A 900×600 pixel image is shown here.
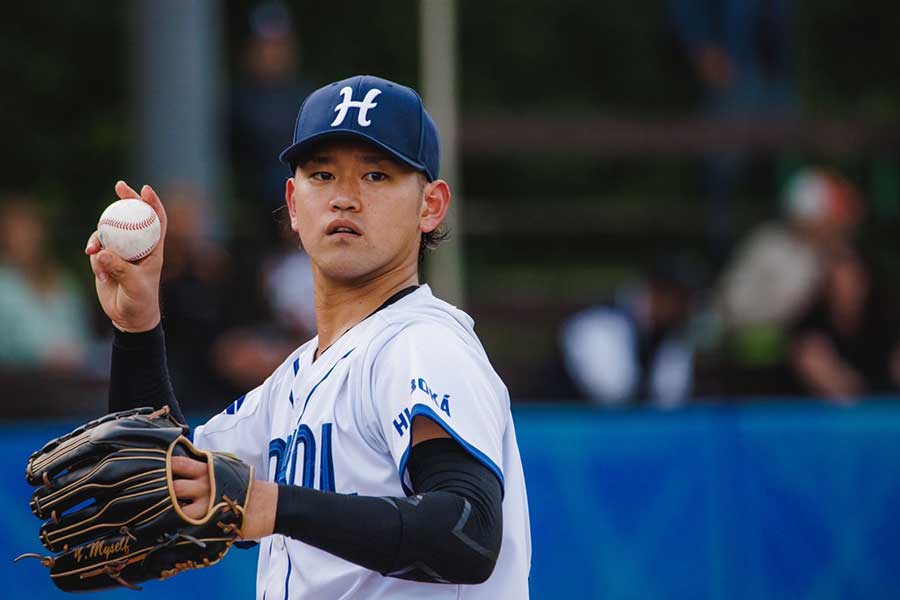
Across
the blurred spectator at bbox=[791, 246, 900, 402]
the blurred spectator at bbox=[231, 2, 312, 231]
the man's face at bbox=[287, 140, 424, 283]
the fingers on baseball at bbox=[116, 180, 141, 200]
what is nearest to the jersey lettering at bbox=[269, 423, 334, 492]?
the man's face at bbox=[287, 140, 424, 283]

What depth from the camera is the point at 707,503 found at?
716cm

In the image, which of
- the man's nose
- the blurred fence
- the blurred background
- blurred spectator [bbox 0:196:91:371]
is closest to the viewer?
the man's nose

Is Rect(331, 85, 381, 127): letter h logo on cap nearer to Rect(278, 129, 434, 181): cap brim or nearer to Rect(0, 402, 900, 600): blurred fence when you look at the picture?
Rect(278, 129, 434, 181): cap brim

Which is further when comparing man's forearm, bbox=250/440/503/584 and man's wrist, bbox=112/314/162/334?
man's wrist, bbox=112/314/162/334

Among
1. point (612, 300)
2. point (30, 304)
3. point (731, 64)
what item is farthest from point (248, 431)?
point (731, 64)

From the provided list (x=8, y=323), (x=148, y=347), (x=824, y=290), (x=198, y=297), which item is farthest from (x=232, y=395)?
(x=148, y=347)

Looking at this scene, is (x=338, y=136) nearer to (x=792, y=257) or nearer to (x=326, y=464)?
(x=326, y=464)

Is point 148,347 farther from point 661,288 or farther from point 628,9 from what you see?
point 628,9

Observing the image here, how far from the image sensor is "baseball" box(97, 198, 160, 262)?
3.39 metres

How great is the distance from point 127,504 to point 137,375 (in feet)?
2.84

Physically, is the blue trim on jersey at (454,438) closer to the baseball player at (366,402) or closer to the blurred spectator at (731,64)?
the baseball player at (366,402)

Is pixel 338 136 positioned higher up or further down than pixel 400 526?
higher up

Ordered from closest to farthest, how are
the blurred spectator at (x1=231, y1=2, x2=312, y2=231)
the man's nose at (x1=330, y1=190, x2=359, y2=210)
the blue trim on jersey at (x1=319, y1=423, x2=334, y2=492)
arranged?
1. the blue trim on jersey at (x1=319, y1=423, x2=334, y2=492)
2. the man's nose at (x1=330, y1=190, x2=359, y2=210)
3. the blurred spectator at (x1=231, y1=2, x2=312, y2=231)

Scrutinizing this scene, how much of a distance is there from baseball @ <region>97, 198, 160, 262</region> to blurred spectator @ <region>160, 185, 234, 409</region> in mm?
4484
